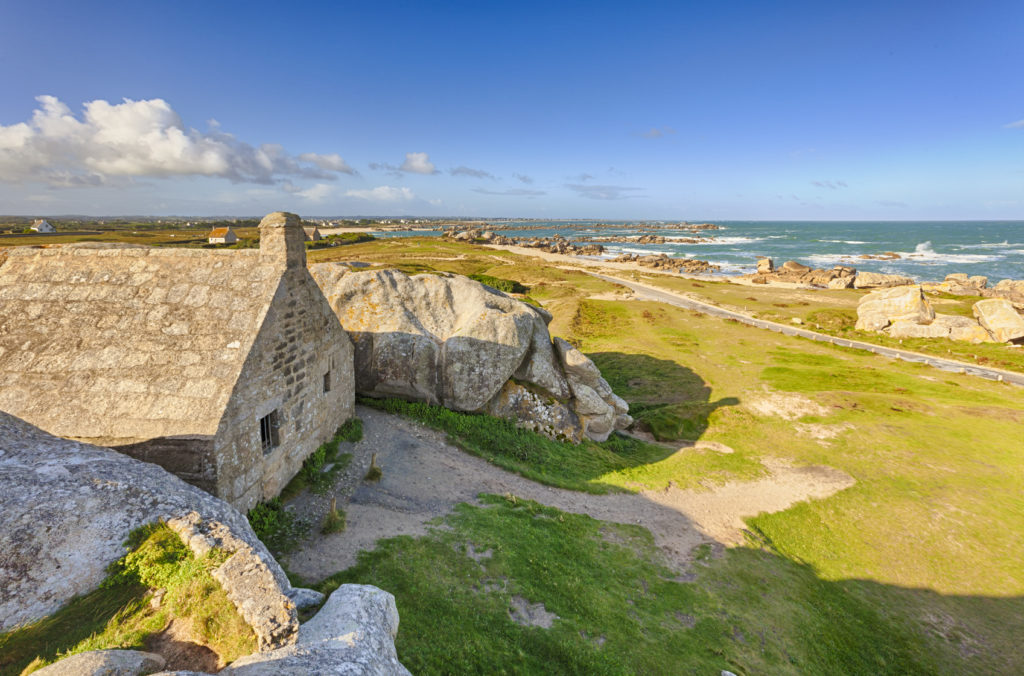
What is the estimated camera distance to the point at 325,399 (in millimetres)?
14469

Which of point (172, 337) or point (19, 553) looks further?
point (172, 337)

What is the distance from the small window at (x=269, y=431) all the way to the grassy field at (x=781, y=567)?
4060mm

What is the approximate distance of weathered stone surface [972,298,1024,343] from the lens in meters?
41.2

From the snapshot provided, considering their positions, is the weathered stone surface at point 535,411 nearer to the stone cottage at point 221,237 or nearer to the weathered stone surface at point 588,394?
the weathered stone surface at point 588,394

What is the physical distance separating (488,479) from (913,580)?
14.4m

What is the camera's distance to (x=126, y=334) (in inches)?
416

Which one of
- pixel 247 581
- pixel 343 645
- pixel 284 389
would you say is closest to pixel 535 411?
pixel 284 389

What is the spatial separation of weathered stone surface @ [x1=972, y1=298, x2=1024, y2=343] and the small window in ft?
199

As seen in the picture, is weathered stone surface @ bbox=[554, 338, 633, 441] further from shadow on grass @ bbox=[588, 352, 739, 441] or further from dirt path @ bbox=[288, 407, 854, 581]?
dirt path @ bbox=[288, 407, 854, 581]

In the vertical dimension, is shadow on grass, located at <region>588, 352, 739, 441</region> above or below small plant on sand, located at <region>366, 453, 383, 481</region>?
below

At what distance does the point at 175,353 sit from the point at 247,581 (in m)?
6.98

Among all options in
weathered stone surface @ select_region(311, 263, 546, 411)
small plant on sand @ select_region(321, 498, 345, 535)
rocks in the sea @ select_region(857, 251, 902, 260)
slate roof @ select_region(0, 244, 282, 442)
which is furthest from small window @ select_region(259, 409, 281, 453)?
rocks in the sea @ select_region(857, 251, 902, 260)

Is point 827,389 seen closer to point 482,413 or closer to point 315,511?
point 482,413

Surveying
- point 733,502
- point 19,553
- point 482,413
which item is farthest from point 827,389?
point 19,553
